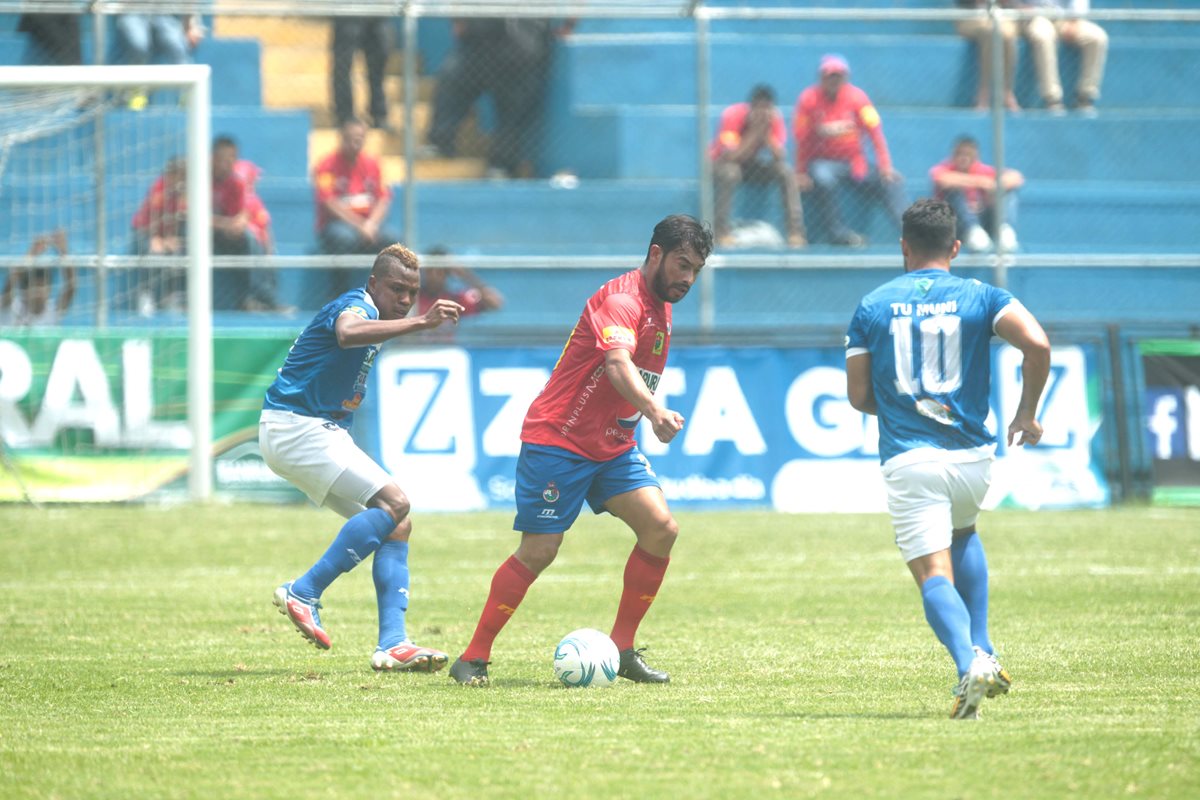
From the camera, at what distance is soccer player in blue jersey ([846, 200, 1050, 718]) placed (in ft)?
21.3

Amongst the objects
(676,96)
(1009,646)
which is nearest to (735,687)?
(1009,646)

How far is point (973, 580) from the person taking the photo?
6.81 metres

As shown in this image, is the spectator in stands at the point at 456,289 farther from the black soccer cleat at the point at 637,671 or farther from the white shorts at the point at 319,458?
the black soccer cleat at the point at 637,671

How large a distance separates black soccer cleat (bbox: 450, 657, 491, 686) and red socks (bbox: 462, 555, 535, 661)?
2 centimetres

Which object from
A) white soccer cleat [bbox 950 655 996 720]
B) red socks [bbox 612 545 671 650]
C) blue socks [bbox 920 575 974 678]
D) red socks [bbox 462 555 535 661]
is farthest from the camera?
red socks [bbox 612 545 671 650]

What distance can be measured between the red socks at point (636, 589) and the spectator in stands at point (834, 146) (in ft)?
36.7

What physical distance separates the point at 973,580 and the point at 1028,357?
967 mm

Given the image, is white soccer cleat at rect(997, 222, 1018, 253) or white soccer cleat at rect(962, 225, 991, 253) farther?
white soccer cleat at rect(997, 222, 1018, 253)

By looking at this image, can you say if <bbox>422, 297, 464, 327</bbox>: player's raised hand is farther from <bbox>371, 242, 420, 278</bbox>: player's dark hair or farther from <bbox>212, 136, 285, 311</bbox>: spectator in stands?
<bbox>212, 136, 285, 311</bbox>: spectator in stands

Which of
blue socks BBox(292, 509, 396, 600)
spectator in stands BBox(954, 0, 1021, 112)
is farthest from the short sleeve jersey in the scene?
spectator in stands BBox(954, 0, 1021, 112)

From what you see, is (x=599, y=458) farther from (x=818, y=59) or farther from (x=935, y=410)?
(x=818, y=59)

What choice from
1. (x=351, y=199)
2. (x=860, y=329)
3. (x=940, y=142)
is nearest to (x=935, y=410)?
(x=860, y=329)

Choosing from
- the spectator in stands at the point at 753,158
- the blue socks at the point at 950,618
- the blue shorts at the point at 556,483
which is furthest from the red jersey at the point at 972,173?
the blue socks at the point at 950,618

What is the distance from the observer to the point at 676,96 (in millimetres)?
20656
